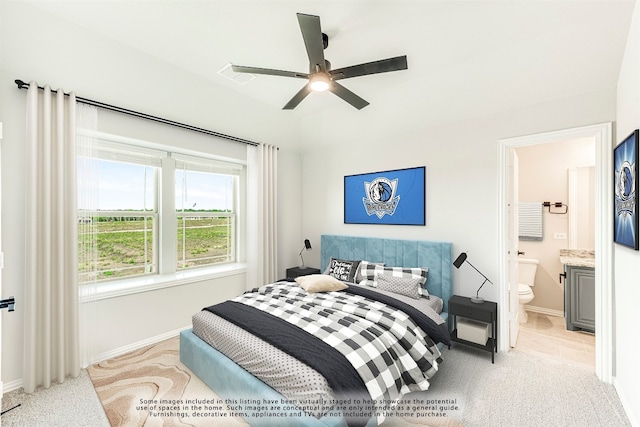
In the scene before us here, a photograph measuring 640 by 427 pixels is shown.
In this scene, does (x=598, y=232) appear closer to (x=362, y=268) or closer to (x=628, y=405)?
(x=628, y=405)

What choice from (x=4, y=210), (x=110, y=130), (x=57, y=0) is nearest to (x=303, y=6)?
(x=57, y=0)

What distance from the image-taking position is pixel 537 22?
6.72 feet

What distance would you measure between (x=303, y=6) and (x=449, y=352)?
3.39 meters

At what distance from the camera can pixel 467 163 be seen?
312 centimetres

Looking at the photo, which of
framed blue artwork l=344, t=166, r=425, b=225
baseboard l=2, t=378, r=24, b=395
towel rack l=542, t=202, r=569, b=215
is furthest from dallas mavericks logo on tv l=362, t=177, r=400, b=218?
baseboard l=2, t=378, r=24, b=395

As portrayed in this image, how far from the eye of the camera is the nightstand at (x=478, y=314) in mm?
2666

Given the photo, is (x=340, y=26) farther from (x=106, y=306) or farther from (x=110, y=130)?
(x=106, y=306)

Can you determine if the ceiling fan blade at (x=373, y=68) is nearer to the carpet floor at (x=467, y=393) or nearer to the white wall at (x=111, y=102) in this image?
the white wall at (x=111, y=102)

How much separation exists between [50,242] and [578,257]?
570cm

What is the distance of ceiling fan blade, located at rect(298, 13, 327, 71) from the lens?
5.25 ft

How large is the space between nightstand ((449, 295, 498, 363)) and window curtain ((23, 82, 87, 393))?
356 centimetres

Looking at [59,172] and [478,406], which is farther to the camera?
[59,172]

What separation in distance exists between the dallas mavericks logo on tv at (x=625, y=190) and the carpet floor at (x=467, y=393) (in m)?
1.44

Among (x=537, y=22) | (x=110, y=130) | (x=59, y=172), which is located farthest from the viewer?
(x=110, y=130)
